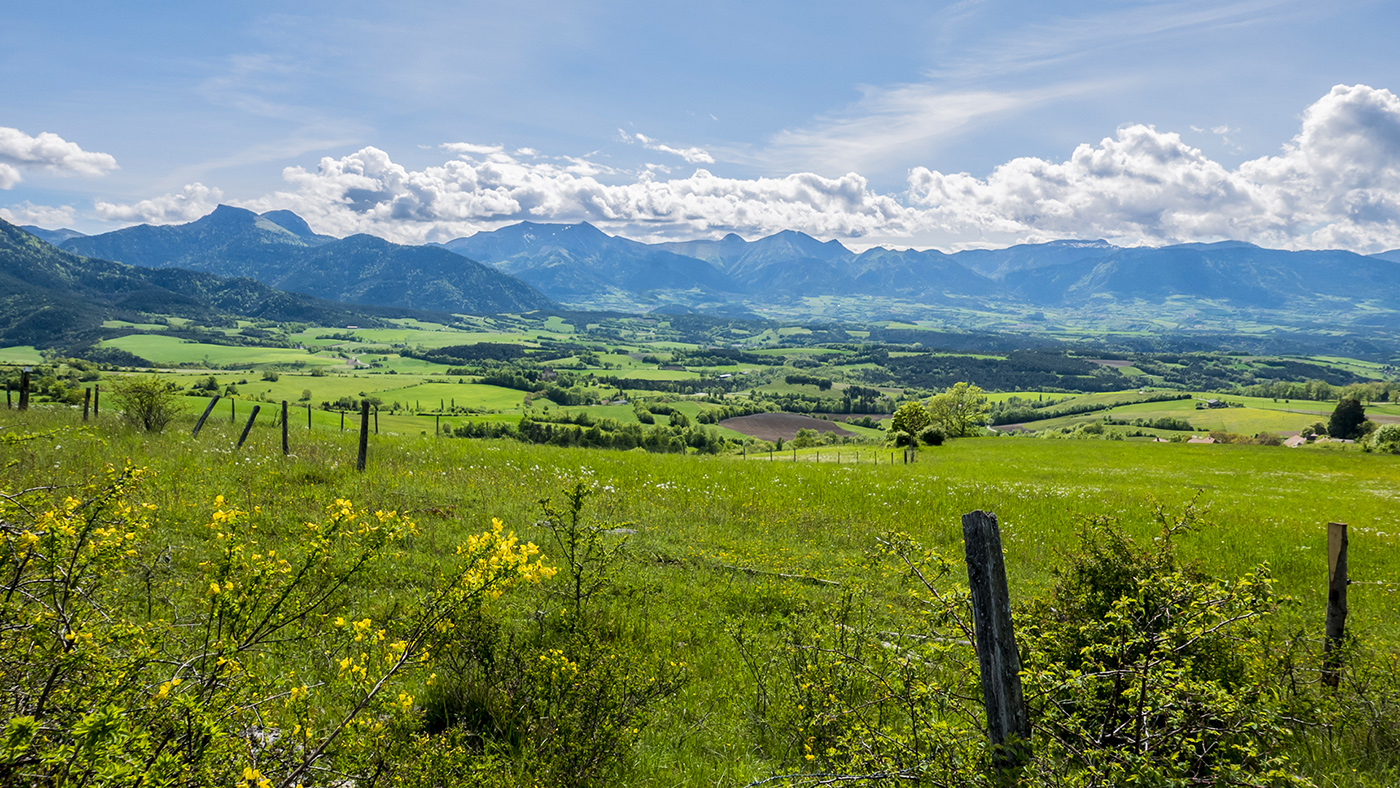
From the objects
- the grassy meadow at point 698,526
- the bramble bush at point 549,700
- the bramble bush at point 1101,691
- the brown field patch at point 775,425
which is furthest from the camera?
the brown field patch at point 775,425

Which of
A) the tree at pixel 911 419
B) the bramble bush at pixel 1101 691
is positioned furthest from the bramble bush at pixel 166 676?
the tree at pixel 911 419

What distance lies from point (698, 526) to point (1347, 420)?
4149 inches

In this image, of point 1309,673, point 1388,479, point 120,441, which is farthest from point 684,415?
point 1309,673

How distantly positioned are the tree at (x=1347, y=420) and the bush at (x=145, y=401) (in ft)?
380

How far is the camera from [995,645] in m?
4.13

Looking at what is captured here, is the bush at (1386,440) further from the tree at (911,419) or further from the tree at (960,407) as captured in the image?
the tree at (911,419)

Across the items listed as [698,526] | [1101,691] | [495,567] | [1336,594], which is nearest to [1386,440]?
[1336,594]

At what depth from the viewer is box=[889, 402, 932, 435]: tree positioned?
64.2 meters

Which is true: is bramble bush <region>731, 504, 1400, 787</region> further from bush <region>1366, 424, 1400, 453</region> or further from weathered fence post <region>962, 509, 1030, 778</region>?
bush <region>1366, 424, 1400, 453</region>

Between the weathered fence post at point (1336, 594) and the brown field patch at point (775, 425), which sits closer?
the weathered fence post at point (1336, 594)

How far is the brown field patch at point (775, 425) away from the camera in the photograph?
114 m

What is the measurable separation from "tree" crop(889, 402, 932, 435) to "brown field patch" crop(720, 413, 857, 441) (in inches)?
1569

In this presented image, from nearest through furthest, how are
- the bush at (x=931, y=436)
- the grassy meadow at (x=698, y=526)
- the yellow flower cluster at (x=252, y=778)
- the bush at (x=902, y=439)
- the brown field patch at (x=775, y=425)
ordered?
the yellow flower cluster at (x=252, y=778) < the grassy meadow at (x=698, y=526) < the bush at (x=902, y=439) < the bush at (x=931, y=436) < the brown field patch at (x=775, y=425)

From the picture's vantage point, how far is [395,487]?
14.3 meters
